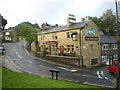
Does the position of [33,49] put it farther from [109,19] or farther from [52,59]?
[109,19]

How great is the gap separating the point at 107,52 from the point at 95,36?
522 cm

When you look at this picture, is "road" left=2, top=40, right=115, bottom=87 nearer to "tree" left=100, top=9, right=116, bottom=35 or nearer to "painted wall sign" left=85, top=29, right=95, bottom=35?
"painted wall sign" left=85, top=29, right=95, bottom=35

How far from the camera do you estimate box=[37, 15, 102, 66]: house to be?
68.4 ft

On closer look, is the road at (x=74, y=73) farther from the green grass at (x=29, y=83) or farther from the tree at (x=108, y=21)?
the tree at (x=108, y=21)

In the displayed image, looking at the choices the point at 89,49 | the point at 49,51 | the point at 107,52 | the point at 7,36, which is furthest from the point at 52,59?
the point at 7,36

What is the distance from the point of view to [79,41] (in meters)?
20.8

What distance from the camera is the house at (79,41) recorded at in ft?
68.4

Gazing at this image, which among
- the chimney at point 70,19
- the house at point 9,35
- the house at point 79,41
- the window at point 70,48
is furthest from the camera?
the house at point 9,35

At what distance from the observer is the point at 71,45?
22.3 metres

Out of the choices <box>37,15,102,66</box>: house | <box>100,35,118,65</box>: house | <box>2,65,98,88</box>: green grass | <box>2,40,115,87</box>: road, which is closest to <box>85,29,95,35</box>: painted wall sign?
<box>37,15,102,66</box>: house

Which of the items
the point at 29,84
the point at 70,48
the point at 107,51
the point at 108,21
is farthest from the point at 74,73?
the point at 108,21

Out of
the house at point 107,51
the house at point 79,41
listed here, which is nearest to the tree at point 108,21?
the house at point 107,51

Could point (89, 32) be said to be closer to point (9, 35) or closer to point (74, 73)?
point (74, 73)

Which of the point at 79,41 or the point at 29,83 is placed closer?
the point at 29,83
